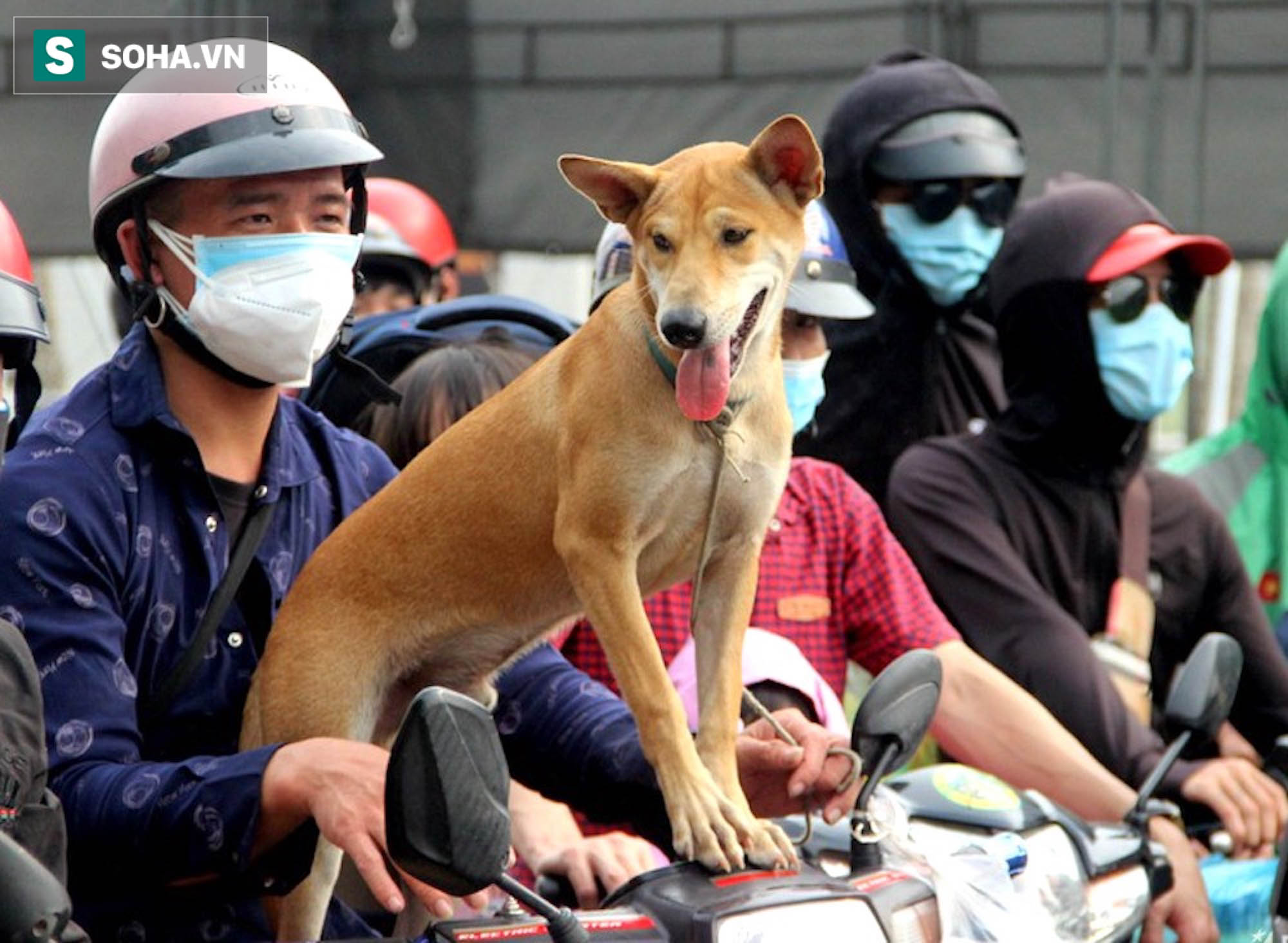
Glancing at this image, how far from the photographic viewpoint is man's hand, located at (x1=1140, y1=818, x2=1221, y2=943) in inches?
172

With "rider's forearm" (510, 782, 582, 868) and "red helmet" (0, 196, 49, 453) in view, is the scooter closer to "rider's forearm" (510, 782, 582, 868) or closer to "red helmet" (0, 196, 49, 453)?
"rider's forearm" (510, 782, 582, 868)

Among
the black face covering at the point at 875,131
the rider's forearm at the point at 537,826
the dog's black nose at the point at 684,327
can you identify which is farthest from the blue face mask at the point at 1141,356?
the dog's black nose at the point at 684,327

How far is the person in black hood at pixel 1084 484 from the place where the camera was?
5492mm

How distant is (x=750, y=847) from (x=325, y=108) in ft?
Answer: 4.24

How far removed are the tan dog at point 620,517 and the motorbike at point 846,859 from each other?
0.12m

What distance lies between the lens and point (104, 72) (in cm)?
605

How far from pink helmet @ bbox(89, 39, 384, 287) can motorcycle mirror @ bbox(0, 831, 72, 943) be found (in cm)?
141

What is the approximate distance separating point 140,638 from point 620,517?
27.4 inches

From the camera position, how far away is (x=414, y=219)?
306 inches

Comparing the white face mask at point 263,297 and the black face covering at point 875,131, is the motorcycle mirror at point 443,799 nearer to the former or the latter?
the white face mask at point 263,297

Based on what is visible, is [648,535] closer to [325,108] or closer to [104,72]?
[325,108]

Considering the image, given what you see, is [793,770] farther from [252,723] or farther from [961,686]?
[961,686]

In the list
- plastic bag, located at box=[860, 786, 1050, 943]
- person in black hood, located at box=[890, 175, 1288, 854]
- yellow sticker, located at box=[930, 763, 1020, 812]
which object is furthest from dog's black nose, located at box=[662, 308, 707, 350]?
person in black hood, located at box=[890, 175, 1288, 854]

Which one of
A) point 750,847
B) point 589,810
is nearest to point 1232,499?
point 589,810
